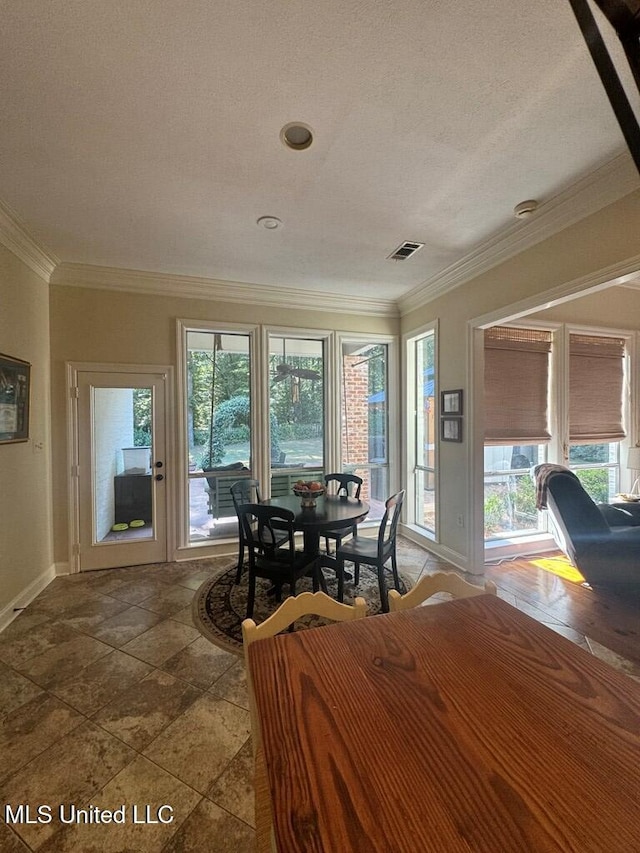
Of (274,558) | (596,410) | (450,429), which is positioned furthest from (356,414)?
(596,410)

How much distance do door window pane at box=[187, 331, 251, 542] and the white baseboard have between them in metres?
1.27

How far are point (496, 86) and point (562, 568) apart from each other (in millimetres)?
3919

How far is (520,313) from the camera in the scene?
116 inches

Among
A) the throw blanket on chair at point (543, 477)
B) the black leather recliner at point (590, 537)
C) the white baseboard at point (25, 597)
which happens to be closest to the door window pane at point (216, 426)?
the white baseboard at point (25, 597)

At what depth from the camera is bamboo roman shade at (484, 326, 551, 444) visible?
12.6ft

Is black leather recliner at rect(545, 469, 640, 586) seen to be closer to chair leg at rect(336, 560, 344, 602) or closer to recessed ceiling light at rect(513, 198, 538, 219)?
chair leg at rect(336, 560, 344, 602)

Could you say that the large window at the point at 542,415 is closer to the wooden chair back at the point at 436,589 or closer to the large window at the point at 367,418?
the large window at the point at 367,418

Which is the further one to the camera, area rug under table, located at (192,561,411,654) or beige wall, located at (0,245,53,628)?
beige wall, located at (0,245,53,628)

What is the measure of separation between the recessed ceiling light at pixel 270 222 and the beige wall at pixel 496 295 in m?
1.91

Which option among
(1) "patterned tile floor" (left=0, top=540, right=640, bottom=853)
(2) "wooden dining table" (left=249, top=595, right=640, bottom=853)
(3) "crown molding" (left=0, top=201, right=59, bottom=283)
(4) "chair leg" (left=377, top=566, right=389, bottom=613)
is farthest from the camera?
(4) "chair leg" (left=377, top=566, right=389, bottom=613)

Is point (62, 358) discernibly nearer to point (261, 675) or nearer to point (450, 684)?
point (261, 675)

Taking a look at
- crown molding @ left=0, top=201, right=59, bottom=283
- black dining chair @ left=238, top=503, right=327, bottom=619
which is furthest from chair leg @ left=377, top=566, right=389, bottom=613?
crown molding @ left=0, top=201, right=59, bottom=283

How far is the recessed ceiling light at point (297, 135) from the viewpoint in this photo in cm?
184

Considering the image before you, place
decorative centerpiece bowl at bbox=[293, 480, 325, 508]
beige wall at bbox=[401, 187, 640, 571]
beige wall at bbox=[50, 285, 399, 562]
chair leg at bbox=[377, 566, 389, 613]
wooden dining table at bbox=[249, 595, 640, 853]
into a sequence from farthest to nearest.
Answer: beige wall at bbox=[50, 285, 399, 562] → decorative centerpiece bowl at bbox=[293, 480, 325, 508] → chair leg at bbox=[377, 566, 389, 613] → beige wall at bbox=[401, 187, 640, 571] → wooden dining table at bbox=[249, 595, 640, 853]
